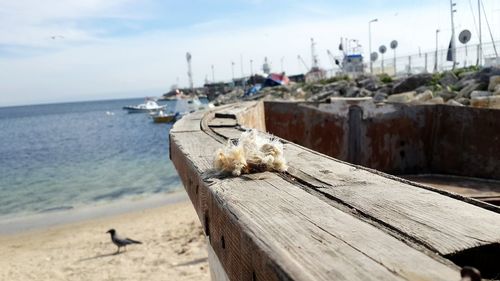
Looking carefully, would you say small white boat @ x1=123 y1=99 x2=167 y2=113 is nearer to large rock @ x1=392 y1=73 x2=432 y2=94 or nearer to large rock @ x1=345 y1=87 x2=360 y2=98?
large rock @ x1=345 y1=87 x2=360 y2=98

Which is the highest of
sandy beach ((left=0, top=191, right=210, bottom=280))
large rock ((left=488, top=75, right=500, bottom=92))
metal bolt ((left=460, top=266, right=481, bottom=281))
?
metal bolt ((left=460, top=266, right=481, bottom=281))

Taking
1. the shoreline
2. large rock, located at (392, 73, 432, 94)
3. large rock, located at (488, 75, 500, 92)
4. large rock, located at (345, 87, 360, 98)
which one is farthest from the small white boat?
large rock, located at (488, 75, 500, 92)

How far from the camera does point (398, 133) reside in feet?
20.2

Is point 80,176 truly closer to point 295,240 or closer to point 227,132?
point 227,132

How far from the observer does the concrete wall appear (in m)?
5.26

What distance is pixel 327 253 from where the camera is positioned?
1.03m

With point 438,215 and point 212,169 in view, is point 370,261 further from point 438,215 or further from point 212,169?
point 212,169

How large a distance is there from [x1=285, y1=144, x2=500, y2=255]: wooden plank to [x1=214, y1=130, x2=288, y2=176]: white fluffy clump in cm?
14

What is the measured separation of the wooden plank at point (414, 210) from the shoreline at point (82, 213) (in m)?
14.4

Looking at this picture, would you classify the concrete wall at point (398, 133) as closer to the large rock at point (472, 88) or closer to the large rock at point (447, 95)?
the large rock at point (472, 88)

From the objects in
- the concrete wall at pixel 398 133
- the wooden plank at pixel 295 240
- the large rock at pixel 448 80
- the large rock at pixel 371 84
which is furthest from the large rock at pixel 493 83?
the wooden plank at pixel 295 240

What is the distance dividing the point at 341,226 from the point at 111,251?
10.5m

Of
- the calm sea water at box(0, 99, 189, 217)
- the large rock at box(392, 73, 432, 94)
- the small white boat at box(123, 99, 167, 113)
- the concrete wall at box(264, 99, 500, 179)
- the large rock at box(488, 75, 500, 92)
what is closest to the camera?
the concrete wall at box(264, 99, 500, 179)

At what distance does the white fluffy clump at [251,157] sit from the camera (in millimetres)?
1908
